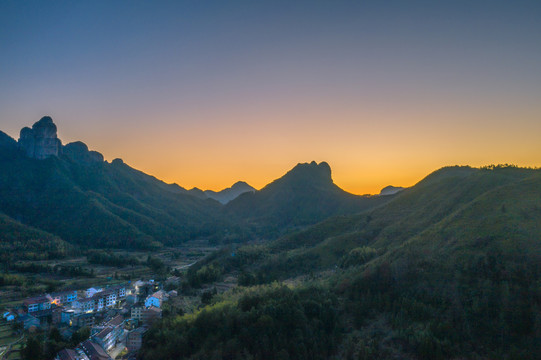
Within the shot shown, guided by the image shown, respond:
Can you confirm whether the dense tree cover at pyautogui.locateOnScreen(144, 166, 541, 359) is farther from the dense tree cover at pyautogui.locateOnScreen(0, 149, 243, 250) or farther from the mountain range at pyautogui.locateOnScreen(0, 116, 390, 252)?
the dense tree cover at pyautogui.locateOnScreen(0, 149, 243, 250)

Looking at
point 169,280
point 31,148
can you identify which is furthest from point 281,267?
point 31,148

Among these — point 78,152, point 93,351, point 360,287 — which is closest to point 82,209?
point 78,152

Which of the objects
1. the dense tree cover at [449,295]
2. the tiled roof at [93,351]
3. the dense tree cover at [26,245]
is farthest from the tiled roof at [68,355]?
the dense tree cover at [26,245]

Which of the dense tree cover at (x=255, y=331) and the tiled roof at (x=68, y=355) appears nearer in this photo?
the dense tree cover at (x=255, y=331)

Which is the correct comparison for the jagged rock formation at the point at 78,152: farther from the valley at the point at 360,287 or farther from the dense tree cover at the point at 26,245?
the valley at the point at 360,287

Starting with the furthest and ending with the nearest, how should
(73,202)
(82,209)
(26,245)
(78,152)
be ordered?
1. (78,152)
2. (73,202)
3. (82,209)
4. (26,245)

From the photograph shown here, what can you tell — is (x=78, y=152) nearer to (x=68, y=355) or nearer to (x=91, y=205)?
(x=91, y=205)

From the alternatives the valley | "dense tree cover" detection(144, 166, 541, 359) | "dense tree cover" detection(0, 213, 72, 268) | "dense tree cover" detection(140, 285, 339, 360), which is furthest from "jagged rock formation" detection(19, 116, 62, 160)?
"dense tree cover" detection(144, 166, 541, 359)
